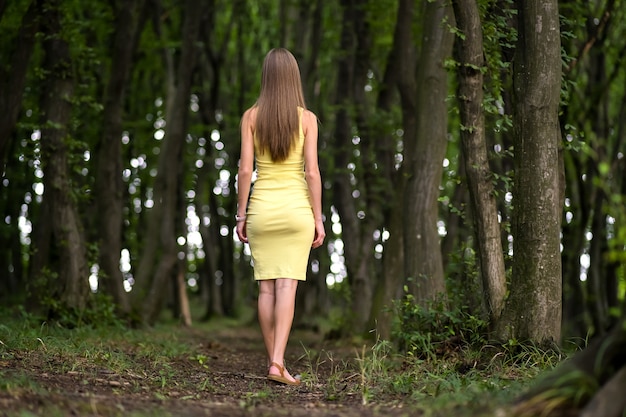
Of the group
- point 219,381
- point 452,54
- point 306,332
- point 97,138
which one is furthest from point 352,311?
point 219,381

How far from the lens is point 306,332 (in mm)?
19562

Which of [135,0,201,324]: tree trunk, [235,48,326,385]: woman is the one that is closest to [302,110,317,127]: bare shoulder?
[235,48,326,385]: woman

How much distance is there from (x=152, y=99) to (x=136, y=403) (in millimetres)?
19698

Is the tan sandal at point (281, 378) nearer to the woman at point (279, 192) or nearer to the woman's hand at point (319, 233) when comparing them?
the woman at point (279, 192)

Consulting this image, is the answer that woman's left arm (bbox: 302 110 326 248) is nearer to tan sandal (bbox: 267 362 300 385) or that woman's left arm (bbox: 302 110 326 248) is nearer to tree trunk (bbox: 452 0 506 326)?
tan sandal (bbox: 267 362 300 385)

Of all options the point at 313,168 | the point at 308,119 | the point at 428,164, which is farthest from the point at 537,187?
the point at 428,164

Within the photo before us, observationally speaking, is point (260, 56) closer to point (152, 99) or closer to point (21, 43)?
point (152, 99)

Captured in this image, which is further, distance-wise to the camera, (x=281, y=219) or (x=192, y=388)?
(x=281, y=219)

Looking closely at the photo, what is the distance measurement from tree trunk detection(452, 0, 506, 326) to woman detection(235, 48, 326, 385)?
1.42m

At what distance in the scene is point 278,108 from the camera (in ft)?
24.2

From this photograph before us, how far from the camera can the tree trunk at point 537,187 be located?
696 centimetres

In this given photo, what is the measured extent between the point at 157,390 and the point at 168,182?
10.1 m

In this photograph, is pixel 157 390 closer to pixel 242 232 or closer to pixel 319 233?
pixel 242 232

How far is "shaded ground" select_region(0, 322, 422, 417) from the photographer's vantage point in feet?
16.6
